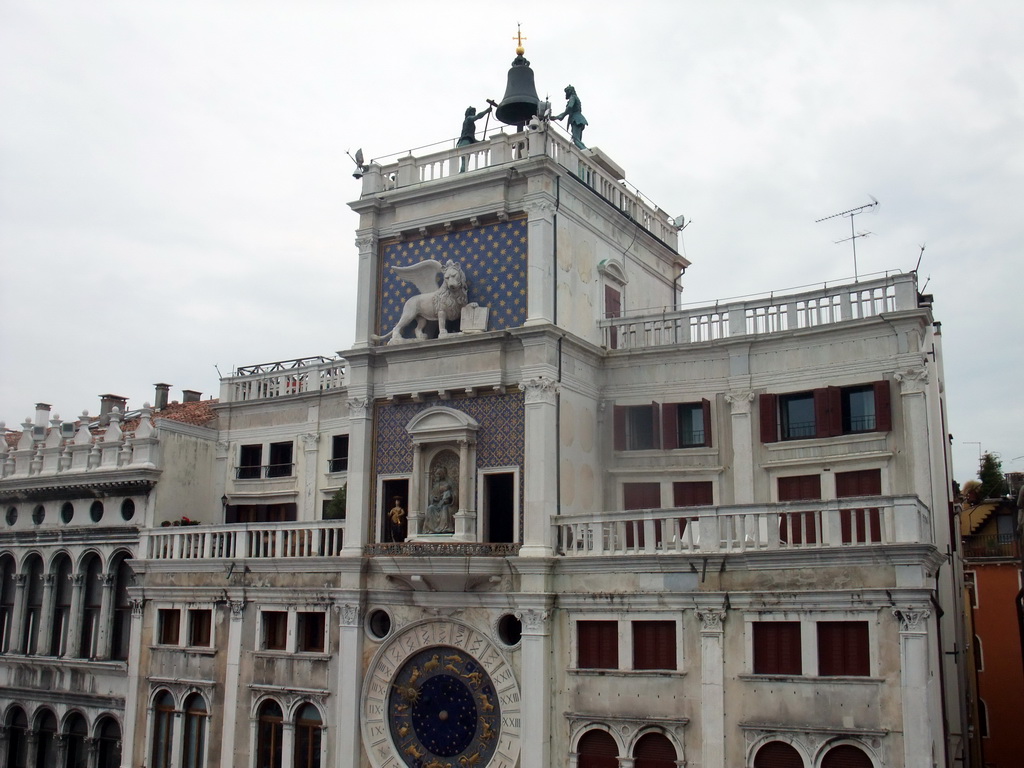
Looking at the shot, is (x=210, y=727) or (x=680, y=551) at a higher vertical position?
(x=680, y=551)

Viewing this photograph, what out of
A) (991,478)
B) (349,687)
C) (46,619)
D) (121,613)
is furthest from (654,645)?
(991,478)

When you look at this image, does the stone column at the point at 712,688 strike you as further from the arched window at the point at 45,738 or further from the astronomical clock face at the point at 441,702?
the arched window at the point at 45,738

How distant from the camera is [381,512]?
29.1 m

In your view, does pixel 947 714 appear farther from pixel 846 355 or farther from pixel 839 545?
pixel 846 355

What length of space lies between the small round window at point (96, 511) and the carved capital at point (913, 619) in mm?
28267

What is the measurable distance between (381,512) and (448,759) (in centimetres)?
695

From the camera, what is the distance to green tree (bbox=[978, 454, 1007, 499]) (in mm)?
54062

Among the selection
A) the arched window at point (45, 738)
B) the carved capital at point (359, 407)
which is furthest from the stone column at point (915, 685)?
the arched window at point (45, 738)

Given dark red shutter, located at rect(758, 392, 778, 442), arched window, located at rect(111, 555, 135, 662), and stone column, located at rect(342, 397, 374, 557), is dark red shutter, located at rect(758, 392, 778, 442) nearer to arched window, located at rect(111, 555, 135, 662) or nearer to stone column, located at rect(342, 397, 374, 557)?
stone column, located at rect(342, 397, 374, 557)

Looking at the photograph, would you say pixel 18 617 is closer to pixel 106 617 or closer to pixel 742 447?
pixel 106 617

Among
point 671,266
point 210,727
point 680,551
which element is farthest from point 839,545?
point 210,727

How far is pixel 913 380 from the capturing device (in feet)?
83.5

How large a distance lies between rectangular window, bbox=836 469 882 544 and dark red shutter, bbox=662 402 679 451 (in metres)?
4.49

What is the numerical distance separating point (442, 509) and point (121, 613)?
15399mm
